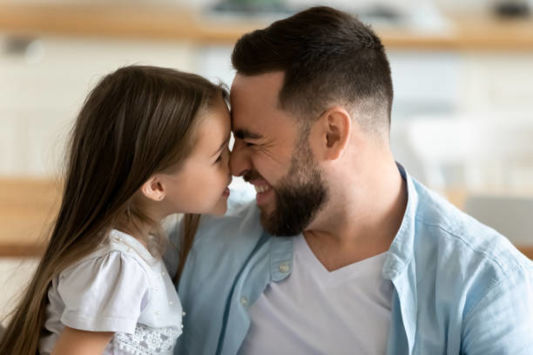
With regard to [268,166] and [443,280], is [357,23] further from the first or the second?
[443,280]

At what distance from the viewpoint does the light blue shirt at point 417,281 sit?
1.48 metres

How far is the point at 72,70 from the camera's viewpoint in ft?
12.1

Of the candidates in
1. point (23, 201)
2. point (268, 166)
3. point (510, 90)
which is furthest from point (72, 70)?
point (268, 166)

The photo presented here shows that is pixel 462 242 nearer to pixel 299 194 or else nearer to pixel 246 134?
pixel 299 194

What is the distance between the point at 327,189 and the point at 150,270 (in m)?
0.37

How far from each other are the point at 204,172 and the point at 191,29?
7.08ft

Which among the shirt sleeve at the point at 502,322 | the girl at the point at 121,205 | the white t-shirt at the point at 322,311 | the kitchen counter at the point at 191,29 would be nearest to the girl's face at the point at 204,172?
the girl at the point at 121,205

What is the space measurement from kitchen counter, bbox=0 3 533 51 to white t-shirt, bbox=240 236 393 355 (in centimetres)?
204

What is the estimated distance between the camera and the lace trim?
148 centimetres

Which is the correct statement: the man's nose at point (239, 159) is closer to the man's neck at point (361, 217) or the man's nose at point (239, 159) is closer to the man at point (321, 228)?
the man at point (321, 228)

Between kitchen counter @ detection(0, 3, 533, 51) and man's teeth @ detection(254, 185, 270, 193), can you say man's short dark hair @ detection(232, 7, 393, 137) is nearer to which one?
man's teeth @ detection(254, 185, 270, 193)

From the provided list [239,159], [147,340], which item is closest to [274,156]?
[239,159]

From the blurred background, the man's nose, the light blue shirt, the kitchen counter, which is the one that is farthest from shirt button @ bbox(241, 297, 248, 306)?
the kitchen counter

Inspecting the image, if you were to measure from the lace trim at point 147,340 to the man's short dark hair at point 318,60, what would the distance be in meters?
0.46
